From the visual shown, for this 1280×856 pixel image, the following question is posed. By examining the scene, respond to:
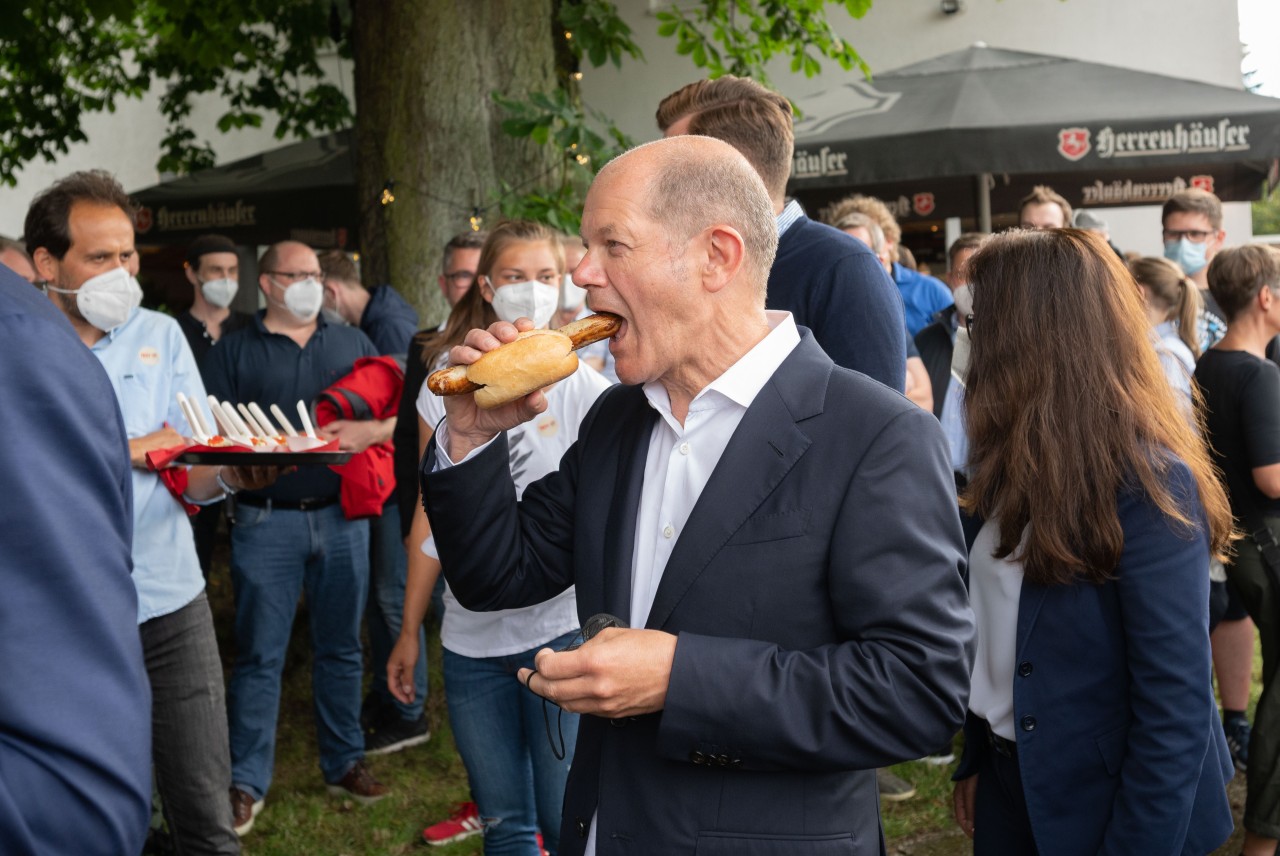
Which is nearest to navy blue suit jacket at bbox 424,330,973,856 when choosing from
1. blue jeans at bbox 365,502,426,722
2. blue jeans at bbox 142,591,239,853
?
blue jeans at bbox 142,591,239,853

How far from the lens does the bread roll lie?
6.72ft

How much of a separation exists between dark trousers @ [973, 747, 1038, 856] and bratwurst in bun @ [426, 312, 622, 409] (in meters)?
1.36

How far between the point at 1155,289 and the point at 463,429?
14.1 ft

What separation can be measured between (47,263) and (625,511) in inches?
106

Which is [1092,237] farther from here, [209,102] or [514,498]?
[209,102]

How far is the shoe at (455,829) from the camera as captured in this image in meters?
5.04

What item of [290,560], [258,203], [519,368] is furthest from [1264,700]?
[258,203]

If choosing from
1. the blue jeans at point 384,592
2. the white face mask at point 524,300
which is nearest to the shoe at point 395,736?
the blue jeans at point 384,592

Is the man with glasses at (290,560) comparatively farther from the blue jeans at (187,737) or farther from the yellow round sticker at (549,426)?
the yellow round sticker at (549,426)

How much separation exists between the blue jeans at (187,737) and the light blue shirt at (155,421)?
0.32 ft

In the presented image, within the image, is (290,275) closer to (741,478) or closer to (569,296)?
(569,296)

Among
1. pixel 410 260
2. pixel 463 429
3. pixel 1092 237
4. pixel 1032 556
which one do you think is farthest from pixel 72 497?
pixel 410 260

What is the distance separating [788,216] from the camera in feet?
11.0

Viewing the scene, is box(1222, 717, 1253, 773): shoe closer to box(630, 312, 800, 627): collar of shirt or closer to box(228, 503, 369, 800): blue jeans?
box(228, 503, 369, 800): blue jeans
